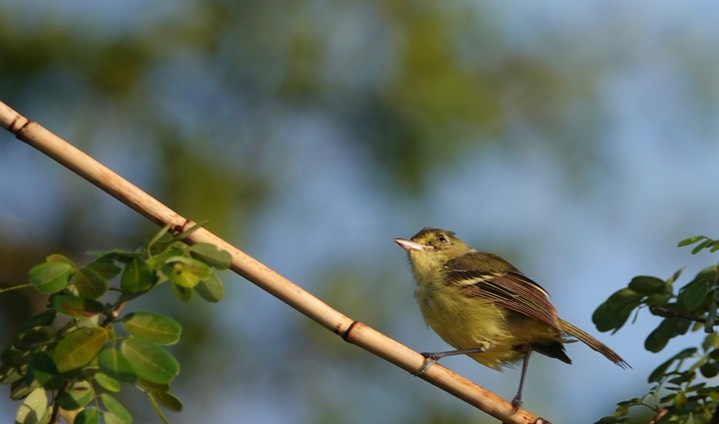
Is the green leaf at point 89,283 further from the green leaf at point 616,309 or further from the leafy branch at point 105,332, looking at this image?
the green leaf at point 616,309

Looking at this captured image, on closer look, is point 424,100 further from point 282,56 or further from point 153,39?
point 153,39

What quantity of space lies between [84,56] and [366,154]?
3.13 m

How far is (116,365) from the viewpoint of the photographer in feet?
7.71

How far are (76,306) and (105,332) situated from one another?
0.11 meters

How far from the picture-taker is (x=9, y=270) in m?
9.25

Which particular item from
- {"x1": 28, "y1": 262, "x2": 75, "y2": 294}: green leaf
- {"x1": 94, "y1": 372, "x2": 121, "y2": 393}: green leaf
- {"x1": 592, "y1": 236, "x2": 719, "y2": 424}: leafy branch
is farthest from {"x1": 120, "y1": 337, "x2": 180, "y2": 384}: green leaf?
{"x1": 592, "y1": 236, "x2": 719, "y2": 424}: leafy branch

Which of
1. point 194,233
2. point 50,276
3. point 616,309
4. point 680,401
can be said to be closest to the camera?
point 50,276

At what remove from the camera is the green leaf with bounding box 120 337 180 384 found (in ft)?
7.75

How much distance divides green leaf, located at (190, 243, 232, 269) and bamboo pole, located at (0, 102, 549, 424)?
10 centimetres

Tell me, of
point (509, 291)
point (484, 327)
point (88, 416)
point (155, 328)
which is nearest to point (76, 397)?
point (88, 416)

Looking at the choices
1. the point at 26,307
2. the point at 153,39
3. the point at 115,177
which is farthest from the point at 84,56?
the point at 115,177

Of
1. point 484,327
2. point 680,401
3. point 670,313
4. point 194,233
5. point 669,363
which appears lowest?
point 194,233

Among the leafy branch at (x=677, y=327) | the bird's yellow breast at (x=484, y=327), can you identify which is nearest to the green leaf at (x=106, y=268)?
the leafy branch at (x=677, y=327)

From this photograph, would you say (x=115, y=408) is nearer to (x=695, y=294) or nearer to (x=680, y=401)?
(x=680, y=401)
